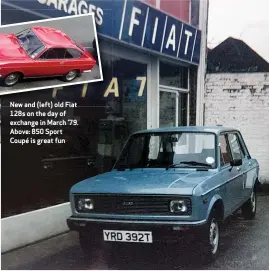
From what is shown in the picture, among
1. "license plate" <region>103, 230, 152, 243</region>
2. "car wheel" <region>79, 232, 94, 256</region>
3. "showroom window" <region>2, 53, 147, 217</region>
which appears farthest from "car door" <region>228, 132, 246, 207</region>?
"car wheel" <region>79, 232, 94, 256</region>

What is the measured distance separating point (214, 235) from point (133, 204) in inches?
34.2

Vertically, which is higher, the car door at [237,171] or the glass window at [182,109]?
the glass window at [182,109]

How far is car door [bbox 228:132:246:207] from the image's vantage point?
15.3 ft

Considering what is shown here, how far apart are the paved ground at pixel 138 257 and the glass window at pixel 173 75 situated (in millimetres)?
3399

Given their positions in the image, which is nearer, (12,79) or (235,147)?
(12,79)

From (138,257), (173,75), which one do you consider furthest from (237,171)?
(173,75)

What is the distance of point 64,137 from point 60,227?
3.81ft

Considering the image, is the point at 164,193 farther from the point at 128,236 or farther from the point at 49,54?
the point at 49,54

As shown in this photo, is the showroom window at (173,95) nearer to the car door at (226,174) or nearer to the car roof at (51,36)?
the car door at (226,174)

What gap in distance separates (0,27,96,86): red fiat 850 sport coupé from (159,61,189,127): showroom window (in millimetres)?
2863

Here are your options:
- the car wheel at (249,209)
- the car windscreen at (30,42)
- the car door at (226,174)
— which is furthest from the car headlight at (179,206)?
the car wheel at (249,209)

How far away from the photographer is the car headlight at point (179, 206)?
11.6 feet

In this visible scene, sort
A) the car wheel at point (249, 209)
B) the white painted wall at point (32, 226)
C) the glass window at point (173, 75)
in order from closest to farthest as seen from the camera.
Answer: the white painted wall at point (32, 226)
the car wheel at point (249, 209)
the glass window at point (173, 75)

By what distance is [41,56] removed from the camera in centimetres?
405
